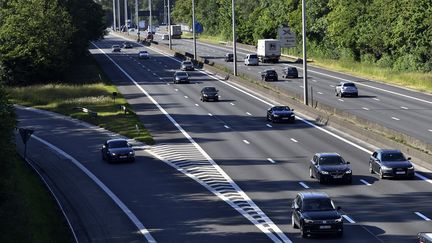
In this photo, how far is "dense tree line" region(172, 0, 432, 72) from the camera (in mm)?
105100

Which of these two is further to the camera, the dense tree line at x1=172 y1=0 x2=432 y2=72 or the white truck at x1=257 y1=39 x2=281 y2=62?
the white truck at x1=257 y1=39 x2=281 y2=62

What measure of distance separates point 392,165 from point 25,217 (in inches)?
730

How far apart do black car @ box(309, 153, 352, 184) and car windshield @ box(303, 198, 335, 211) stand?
911 cm

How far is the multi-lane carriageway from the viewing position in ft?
108

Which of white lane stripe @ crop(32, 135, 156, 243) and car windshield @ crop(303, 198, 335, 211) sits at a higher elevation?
car windshield @ crop(303, 198, 335, 211)

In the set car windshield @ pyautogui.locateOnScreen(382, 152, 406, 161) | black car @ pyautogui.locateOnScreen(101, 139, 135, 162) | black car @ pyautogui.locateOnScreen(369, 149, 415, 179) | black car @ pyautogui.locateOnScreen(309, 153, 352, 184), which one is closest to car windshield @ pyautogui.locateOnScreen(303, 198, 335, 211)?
black car @ pyautogui.locateOnScreen(309, 153, 352, 184)

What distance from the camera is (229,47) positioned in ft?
566

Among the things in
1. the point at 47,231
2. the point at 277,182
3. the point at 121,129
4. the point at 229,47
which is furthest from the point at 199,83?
the point at 229,47

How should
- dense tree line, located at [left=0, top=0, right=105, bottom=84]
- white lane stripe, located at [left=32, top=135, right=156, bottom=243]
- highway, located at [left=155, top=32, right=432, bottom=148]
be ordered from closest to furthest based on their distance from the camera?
white lane stripe, located at [left=32, top=135, right=156, bottom=243], highway, located at [left=155, top=32, right=432, bottom=148], dense tree line, located at [left=0, top=0, right=105, bottom=84]

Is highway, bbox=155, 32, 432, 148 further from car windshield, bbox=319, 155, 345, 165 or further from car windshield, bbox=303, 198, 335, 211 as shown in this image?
car windshield, bbox=303, 198, 335, 211

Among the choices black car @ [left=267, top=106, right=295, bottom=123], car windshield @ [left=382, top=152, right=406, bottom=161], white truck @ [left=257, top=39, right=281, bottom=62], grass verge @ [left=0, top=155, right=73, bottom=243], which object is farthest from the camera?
white truck @ [left=257, top=39, right=281, bottom=62]

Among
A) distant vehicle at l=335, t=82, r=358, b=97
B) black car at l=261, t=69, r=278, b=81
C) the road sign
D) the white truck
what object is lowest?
distant vehicle at l=335, t=82, r=358, b=97

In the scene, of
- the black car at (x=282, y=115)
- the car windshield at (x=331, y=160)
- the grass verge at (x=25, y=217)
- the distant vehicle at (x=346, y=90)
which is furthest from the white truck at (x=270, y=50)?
the grass verge at (x=25, y=217)

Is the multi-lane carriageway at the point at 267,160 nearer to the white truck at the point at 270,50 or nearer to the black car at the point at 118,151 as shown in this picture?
the black car at the point at 118,151
